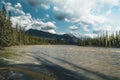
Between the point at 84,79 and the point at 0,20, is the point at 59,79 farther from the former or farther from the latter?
the point at 0,20

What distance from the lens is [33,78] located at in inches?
769

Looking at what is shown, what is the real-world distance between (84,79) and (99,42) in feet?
557

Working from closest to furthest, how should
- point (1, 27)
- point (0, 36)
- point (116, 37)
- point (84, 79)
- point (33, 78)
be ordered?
point (33, 78) → point (84, 79) → point (0, 36) → point (1, 27) → point (116, 37)

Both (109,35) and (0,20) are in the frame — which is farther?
(109,35)

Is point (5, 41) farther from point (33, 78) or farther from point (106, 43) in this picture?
point (106, 43)

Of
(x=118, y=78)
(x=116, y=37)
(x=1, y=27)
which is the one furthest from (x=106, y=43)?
(x=118, y=78)

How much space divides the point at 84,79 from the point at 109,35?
167173 mm

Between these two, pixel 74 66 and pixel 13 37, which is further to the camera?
pixel 13 37

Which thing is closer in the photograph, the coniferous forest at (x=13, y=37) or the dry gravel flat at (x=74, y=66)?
the dry gravel flat at (x=74, y=66)

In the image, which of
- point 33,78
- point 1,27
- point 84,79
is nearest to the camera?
point 33,78

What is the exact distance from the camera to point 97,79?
858 inches

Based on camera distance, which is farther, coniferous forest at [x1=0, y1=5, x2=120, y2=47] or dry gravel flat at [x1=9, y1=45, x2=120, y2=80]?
coniferous forest at [x1=0, y1=5, x2=120, y2=47]

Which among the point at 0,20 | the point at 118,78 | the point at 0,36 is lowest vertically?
the point at 118,78

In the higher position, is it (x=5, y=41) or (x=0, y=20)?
(x=0, y=20)
